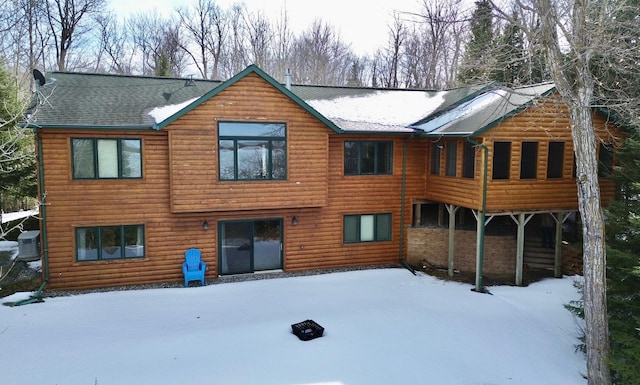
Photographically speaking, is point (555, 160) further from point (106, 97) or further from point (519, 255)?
point (106, 97)

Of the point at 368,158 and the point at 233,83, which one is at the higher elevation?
the point at 233,83

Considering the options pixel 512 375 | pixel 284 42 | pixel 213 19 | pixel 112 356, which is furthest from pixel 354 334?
pixel 213 19

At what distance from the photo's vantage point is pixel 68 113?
1191 cm

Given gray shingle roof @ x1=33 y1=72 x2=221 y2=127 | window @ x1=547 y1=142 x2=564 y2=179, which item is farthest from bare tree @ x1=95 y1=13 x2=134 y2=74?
window @ x1=547 y1=142 x2=564 y2=179

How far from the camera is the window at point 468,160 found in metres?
13.0

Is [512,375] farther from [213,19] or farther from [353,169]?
[213,19]

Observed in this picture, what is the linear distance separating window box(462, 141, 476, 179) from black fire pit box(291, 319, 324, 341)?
658 centimetres

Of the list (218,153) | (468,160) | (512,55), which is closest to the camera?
(512,55)

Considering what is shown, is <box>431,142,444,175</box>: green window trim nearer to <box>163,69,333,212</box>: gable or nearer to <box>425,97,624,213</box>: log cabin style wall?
<box>425,97,624,213</box>: log cabin style wall

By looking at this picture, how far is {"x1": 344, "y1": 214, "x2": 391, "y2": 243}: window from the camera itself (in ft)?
48.1

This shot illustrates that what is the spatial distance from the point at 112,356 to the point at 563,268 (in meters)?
12.8

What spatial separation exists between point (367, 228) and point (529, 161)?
5.21m

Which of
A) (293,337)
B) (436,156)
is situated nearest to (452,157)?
(436,156)

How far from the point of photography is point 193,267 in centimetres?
1277
